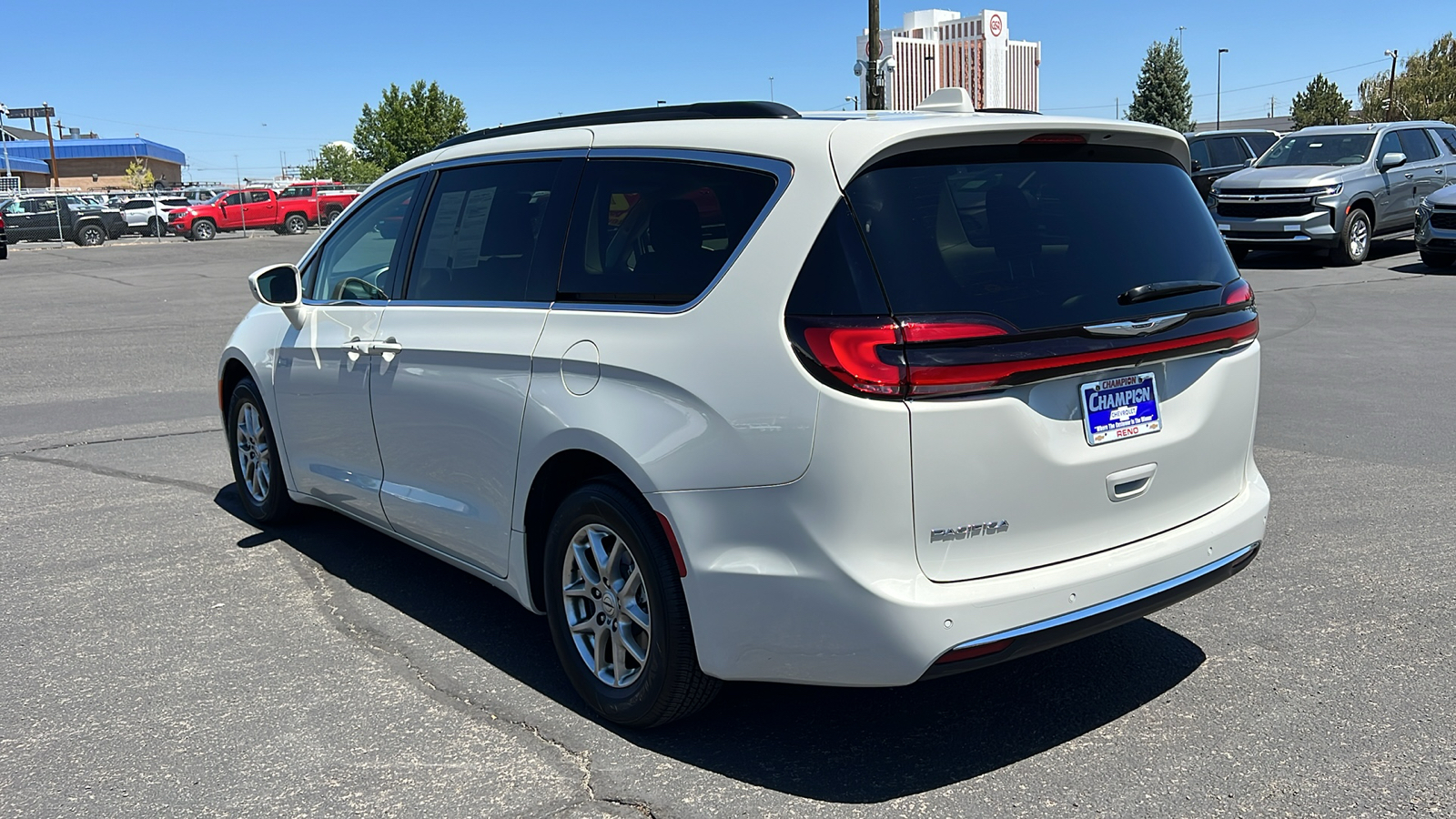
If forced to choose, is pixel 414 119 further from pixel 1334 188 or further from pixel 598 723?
pixel 598 723

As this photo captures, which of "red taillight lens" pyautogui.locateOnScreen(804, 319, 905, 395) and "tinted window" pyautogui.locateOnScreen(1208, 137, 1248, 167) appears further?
"tinted window" pyautogui.locateOnScreen(1208, 137, 1248, 167)

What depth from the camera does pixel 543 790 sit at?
11.3 feet

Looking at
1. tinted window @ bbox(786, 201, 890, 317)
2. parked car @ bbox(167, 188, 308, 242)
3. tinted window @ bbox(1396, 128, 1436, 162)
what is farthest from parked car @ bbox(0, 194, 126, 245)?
tinted window @ bbox(786, 201, 890, 317)

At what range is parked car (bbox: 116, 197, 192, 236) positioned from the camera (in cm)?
4425

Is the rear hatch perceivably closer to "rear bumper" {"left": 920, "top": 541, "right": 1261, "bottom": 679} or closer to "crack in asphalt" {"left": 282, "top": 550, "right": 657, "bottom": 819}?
"rear bumper" {"left": 920, "top": 541, "right": 1261, "bottom": 679}

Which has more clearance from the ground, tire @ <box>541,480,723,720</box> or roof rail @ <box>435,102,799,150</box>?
roof rail @ <box>435,102,799,150</box>

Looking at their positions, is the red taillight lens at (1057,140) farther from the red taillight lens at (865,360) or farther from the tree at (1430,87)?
the tree at (1430,87)

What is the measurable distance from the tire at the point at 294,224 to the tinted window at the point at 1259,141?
3394 centimetres

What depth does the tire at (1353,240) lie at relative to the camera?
1903 centimetres

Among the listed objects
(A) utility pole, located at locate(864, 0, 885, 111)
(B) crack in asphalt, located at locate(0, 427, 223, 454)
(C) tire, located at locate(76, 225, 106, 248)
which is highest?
(A) utility pole, located at locate(864, 0, 885, 111)

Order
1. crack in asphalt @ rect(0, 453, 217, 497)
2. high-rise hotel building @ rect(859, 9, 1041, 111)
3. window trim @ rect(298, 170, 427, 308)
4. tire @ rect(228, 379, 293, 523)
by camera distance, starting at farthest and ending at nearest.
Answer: high-rise hotel building @ rect(859, 9, 1041, 111), crack in asphalt @ rect(0, 453, 217, 497), tire @ rect(228, 379, 293, 523), window trim @ rect(298, 170, 427, 308)

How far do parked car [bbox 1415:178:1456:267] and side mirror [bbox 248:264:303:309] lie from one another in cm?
1642

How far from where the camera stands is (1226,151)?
2430cm

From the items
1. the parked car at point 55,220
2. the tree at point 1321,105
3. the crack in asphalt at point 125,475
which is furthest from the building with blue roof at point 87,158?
the crack in asphalt at point 125,475
